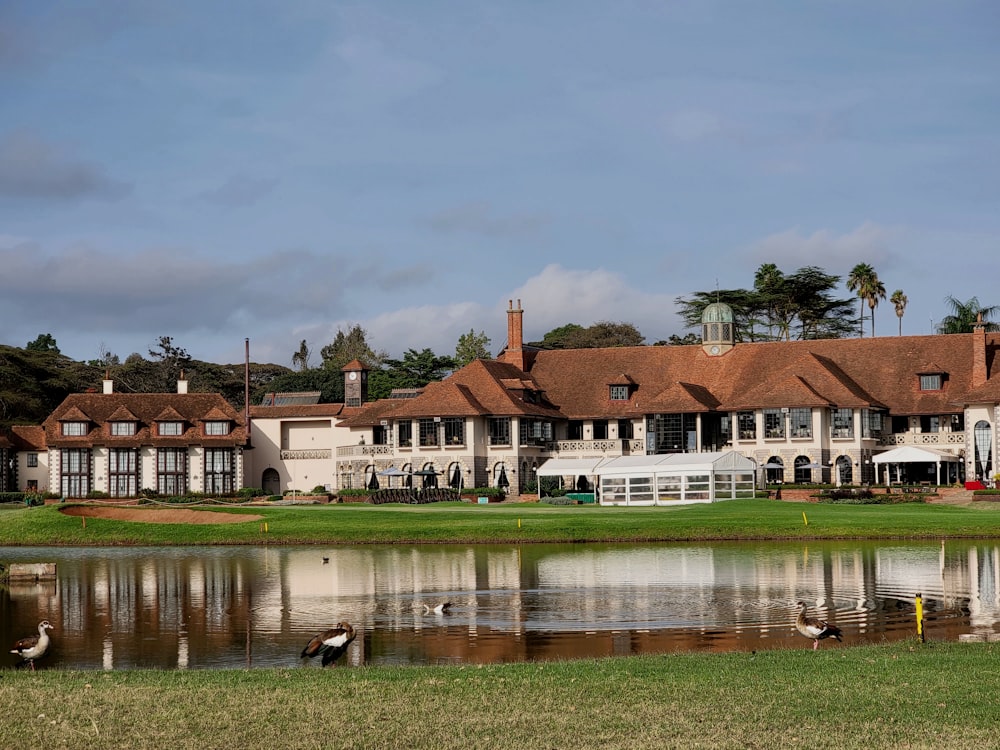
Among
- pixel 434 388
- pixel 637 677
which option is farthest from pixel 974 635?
pixel 434 388

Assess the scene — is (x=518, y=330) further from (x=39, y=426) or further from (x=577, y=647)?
(x=577, y=647)

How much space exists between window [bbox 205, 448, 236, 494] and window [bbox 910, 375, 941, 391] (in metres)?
42.4

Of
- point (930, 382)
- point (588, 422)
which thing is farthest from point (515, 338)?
point (930, 382)

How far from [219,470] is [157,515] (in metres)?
30.0

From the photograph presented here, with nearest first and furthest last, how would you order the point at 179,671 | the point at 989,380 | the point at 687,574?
the point at 179,671, the point at 687,574, the point at 989,380

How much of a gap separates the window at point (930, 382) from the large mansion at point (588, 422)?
18 centimetres

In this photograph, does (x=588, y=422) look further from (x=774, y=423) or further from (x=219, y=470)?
(x=219, y=470)

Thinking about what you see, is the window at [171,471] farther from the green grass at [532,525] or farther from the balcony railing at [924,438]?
the balcony railing at [924,438]

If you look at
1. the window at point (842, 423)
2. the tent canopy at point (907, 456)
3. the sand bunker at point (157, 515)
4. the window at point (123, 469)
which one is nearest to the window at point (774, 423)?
the window at point (842, 423)

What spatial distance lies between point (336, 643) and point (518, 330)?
62.2m

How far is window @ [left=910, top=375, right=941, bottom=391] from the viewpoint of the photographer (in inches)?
2771

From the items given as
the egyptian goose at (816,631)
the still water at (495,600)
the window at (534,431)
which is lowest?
the still water at (495,600)

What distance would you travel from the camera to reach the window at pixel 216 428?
85188 mm

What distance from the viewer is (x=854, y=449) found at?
6825 cm
